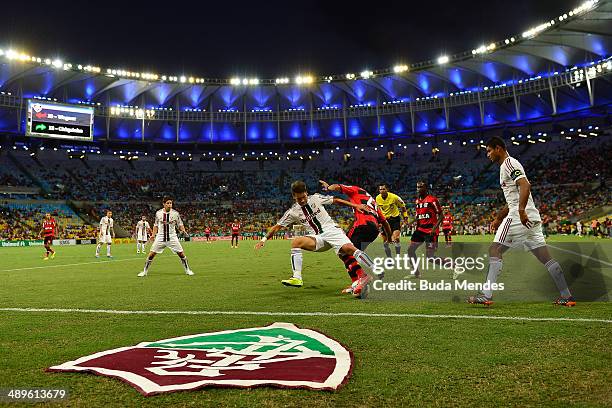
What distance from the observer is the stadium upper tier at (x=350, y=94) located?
48.3 m

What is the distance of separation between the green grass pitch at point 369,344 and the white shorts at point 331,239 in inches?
36.2

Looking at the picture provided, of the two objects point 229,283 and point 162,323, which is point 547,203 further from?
point 162,323

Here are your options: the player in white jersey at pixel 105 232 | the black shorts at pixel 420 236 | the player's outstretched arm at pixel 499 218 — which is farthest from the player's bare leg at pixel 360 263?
the player in white jersey at pixel 105 232

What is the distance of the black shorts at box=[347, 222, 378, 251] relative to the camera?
1061cm

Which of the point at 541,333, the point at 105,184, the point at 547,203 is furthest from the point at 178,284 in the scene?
the point at 105,184

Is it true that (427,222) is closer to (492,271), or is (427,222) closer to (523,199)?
(492,271)

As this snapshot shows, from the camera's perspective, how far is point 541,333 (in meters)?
4.96

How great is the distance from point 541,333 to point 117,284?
354 inches

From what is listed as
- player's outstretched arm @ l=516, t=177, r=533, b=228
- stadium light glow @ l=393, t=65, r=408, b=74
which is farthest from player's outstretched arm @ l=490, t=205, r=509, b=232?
stadium light glow @ l=393, t=65, r=408, b=74

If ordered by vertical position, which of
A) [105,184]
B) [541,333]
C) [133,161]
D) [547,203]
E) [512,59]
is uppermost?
[512,59]

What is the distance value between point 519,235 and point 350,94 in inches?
2453

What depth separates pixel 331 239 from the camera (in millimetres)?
8281

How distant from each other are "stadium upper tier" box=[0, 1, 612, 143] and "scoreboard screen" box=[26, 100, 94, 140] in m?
6.00

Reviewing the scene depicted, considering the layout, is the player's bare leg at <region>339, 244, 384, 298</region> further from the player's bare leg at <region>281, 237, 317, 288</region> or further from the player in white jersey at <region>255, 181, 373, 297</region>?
the player's bare leg at <region>281, 237, 317, 288</region>
